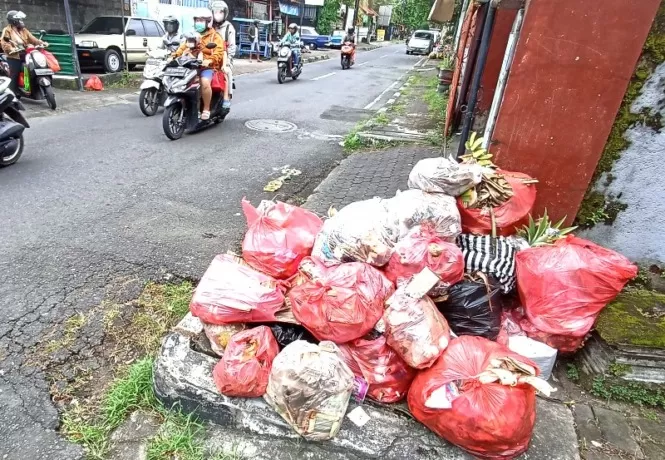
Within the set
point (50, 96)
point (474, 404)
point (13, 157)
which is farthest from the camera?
point (50, 96)

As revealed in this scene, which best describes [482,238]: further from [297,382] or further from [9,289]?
[9,289]

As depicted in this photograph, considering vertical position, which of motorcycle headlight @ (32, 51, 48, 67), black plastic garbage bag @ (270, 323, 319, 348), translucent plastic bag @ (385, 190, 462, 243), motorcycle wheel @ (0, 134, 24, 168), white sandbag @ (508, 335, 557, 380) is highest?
A: translucent plastic bag @ (385, 190, 462, 243)

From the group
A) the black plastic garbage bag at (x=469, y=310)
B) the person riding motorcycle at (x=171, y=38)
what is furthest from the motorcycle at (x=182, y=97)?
the black plastic garbage bag at (x=469, y=310)

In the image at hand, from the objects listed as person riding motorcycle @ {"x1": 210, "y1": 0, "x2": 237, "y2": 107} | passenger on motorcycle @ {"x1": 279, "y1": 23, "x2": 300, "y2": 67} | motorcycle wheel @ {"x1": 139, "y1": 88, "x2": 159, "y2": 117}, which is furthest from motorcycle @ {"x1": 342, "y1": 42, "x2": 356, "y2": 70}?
motorcycle wheel @ {"x1": 139, "y1": 88, "x2": 159, "y2": 117}

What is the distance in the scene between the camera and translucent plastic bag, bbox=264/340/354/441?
1.74 metres

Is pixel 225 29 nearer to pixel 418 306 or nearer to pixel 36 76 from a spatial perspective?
pixel 36 76

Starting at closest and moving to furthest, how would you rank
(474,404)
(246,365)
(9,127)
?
(474,404) → (246,365) → (9,127)

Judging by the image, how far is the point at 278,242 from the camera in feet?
7.87

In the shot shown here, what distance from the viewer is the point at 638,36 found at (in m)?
2.51

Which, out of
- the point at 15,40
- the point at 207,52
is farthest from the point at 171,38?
the point at 15,40

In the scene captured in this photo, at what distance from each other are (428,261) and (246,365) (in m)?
0.98

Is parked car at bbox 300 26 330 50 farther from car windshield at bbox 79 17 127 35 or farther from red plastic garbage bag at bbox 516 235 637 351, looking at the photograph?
red plastic garbage bag at bbox 516 235 637 351

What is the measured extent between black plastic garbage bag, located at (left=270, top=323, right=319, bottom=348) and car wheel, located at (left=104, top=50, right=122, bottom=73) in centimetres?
1173

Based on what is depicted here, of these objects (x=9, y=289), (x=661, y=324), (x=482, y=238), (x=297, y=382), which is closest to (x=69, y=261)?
(x=9, y=289)
